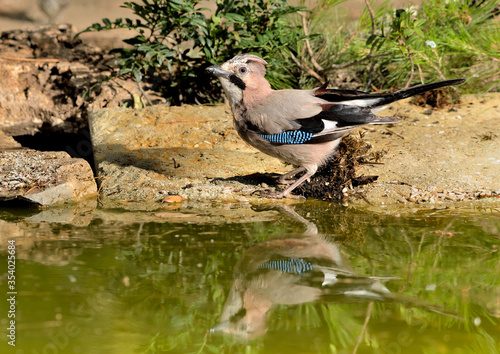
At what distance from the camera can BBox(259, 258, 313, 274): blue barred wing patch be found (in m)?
2.63

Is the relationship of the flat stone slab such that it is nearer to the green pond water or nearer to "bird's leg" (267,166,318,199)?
"bird's leg" (267,166,318,199)

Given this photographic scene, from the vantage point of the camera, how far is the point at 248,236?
10.3 ft

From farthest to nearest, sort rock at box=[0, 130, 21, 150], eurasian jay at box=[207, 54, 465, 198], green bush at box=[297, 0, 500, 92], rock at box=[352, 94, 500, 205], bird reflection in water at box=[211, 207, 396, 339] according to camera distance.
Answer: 1. green bush at box=[297, 0, 500, 92]
2. rock at box=[0, 130, 21, 150]
3. rock at box=[352, 94, 500, 205]
4. eurasian jay at box=[207, 54, 465, 198]
5. bird reflection in water at box=[211, 207, 396, 339]

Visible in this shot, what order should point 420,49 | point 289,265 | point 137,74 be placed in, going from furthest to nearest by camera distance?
point 420,49 → point 137,74 → point 289,265

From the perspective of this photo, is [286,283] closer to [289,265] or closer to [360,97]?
[289,265]

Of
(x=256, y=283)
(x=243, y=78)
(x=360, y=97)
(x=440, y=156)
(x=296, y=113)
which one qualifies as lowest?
(x=256, y=283)

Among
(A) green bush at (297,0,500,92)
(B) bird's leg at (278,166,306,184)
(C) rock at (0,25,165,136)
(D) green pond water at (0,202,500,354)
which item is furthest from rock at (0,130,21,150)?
(A) green bush at (297,0,500,92)

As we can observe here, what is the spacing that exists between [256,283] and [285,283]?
0.13 meters

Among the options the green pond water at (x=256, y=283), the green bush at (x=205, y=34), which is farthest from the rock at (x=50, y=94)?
the green pond water at (x=256, y=283)

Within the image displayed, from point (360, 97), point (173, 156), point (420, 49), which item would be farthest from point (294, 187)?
point (420, 49)

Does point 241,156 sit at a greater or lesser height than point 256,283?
greater

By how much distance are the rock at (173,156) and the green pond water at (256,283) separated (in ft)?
1.99

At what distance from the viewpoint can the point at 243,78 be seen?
408 centimetres

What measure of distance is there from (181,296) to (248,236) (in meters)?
0.90
